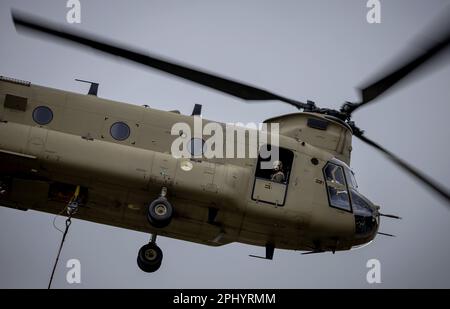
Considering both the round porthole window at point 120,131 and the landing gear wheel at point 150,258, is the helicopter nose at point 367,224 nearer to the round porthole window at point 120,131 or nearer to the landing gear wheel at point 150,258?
the landing gear wheel at point 150,258

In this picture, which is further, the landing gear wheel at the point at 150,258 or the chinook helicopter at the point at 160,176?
the landing gear wheel at the point at 150,258

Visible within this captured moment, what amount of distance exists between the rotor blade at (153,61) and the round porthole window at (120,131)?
1768 mm

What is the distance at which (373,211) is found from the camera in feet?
47.2

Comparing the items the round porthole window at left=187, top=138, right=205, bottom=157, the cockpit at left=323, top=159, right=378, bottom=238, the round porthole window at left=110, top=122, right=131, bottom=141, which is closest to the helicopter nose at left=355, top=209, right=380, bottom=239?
the cockpit at left=323, top=159, right=378, bottom=238

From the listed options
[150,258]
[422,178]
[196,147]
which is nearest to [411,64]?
[422,178]

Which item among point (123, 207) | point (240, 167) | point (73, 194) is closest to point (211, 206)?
point (240, 167)

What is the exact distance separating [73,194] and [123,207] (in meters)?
1.25

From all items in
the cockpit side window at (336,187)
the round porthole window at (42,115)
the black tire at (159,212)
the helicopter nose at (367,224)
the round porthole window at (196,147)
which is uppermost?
the round porthole window at (42,115)

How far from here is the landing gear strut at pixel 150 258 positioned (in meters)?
14.2

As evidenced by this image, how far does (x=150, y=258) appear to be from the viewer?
14273 millimetres

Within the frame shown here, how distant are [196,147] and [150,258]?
3.15m

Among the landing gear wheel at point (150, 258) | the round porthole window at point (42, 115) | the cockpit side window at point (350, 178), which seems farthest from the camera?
the cockpit side window at point (350, 178)

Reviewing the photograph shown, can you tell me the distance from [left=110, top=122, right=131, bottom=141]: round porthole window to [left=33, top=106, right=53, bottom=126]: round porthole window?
1480mm

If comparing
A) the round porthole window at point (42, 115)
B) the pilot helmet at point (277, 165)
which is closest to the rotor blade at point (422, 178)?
the pilot helmet at point (277, 165)
